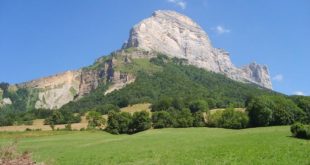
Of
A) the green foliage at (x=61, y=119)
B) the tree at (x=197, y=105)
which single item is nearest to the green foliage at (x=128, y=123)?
the tree at (x=197, y=105)

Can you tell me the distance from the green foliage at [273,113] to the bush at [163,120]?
28.8 meters

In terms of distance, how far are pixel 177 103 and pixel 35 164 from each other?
586 feet

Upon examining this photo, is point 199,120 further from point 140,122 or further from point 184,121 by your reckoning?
point 140,122

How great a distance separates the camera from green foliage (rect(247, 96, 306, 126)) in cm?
11750

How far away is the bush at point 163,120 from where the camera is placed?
13875 cm

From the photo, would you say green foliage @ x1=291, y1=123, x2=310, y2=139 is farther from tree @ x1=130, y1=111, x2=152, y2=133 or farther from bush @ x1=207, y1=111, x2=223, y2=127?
tree @ x1=130, y1=111, x2=152, y2=133

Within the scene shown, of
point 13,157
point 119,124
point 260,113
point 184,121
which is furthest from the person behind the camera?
point 119,124

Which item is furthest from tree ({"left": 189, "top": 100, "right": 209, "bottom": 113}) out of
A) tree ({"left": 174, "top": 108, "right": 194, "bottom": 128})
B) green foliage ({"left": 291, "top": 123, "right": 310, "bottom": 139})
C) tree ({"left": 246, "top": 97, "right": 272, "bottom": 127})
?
green foliage ({"left": 291, "top": 123, "right": 310, "bottom": 139})

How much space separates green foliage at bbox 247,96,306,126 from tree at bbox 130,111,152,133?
33694 mm

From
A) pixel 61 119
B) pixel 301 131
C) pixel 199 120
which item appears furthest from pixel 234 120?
pixel 61 119

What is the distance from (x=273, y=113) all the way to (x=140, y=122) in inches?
1681

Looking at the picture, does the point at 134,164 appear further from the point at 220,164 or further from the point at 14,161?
the point at 14,161

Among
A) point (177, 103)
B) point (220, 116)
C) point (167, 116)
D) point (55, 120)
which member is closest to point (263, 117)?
point (220, 116)

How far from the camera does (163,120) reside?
140 m
